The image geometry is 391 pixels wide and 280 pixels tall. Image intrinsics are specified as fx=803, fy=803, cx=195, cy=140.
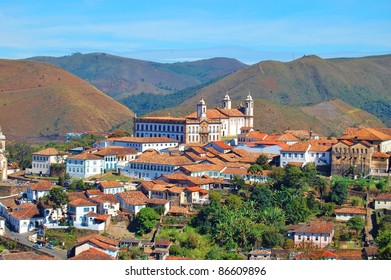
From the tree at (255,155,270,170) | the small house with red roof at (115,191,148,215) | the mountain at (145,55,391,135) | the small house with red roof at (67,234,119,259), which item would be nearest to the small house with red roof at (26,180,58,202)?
the small house with red roof at (115,191,148,215)

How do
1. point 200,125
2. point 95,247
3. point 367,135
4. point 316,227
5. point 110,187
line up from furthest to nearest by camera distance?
point 200,125, point 367,135, point 110,187, point 316,227, point 95,247

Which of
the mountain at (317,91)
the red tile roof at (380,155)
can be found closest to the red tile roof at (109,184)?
the red tile roof at (380,155)

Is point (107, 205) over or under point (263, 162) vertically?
under

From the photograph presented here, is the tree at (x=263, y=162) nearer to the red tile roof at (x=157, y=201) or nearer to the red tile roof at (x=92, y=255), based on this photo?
the red tile roof at (x=157, y=201)

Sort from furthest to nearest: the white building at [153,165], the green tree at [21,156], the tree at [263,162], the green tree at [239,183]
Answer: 1. the green tree at [21,156]
2. the white building at [153,165]
3. the tree at [263,162]
4. the green tree at [239,183]

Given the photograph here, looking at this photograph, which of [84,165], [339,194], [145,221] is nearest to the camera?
[145,221]

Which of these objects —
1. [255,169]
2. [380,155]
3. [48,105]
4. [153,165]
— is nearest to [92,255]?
[255,169]

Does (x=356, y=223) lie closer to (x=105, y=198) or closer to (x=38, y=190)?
(x=105, y=198)
